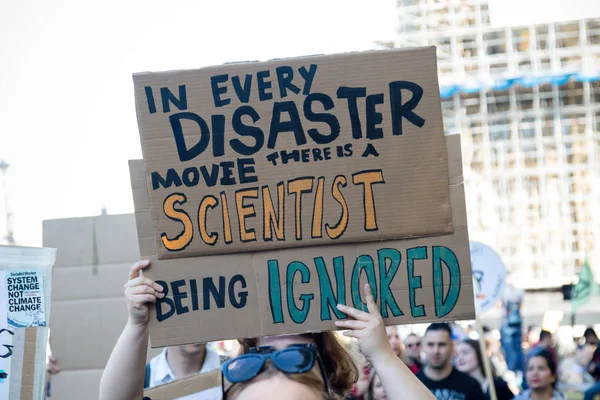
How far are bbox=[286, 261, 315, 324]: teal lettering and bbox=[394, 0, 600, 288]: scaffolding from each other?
59673 millimetres

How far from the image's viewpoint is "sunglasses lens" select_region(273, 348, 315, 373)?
2.23 metres

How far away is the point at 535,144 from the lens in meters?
64.0

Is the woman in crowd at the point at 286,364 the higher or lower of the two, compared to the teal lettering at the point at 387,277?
lower

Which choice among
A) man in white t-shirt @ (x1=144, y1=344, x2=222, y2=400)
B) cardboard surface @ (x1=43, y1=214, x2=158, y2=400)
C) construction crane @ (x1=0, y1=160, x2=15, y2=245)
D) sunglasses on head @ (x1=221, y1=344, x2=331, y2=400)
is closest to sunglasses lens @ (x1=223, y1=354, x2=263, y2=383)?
sunglasses on head @ (x1=221, y1=344, x2=331, y2=400)

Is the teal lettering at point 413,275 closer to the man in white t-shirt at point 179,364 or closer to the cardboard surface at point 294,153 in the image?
the cardboard surface at point 294,153

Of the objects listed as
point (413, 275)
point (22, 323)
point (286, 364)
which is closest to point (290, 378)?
point (286, 364)

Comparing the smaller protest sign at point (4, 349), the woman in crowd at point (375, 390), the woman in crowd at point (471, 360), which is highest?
the smaller protest sign at point (4, 349)

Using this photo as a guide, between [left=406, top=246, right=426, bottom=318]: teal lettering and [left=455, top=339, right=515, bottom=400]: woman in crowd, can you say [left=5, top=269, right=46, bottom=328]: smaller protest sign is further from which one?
[left=455, top=339, right=515, bottom=400]: woman in crowd

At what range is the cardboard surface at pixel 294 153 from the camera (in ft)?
8.23

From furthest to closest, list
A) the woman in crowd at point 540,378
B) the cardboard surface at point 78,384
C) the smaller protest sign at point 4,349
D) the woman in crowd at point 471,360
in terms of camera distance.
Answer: the woman in crowd at point 471,360 < the woman in crowd at point 540,378 < the cardboard surface at point 78,384 < the smaller protest sign at point 4,349

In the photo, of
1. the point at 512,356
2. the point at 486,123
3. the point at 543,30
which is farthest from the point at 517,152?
the point at 512,356

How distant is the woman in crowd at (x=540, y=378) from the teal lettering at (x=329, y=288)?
13.4 feet

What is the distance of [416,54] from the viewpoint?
8.27ft

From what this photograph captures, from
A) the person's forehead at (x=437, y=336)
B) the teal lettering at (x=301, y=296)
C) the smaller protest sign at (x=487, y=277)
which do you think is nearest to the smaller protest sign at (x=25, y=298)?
the teal lettering at (x=301, y=296)
